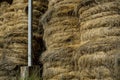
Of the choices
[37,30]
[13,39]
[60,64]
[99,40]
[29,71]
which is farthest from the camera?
[37,30]

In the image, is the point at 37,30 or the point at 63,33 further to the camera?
the point at 37,30

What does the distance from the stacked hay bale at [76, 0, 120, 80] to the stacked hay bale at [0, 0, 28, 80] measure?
45.2 inches

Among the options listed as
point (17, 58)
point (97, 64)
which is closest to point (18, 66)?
point (17, 58)

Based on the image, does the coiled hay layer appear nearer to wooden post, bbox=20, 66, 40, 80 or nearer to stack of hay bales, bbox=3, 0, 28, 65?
wooden post, bbox=20, 66, 40, 80

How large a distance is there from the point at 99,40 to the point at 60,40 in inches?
30.5

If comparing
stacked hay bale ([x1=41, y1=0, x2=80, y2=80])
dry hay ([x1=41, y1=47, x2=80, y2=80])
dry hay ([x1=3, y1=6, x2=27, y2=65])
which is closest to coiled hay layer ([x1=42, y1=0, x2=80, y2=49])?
stacked hay bale ([x1=41, y1=0, x2=80, y2=80])

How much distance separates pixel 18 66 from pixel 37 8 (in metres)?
0.86

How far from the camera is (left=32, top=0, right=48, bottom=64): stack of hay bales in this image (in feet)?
15.9

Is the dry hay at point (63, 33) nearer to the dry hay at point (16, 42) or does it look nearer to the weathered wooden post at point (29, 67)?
the weathered wooden post at point (29, 67)

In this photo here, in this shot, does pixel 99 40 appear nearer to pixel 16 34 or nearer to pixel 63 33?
pixel 63 33

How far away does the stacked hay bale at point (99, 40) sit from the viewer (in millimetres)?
3275

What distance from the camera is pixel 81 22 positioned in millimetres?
3854

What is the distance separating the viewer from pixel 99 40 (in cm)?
343

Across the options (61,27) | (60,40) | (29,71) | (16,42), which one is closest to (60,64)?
(60,40)
